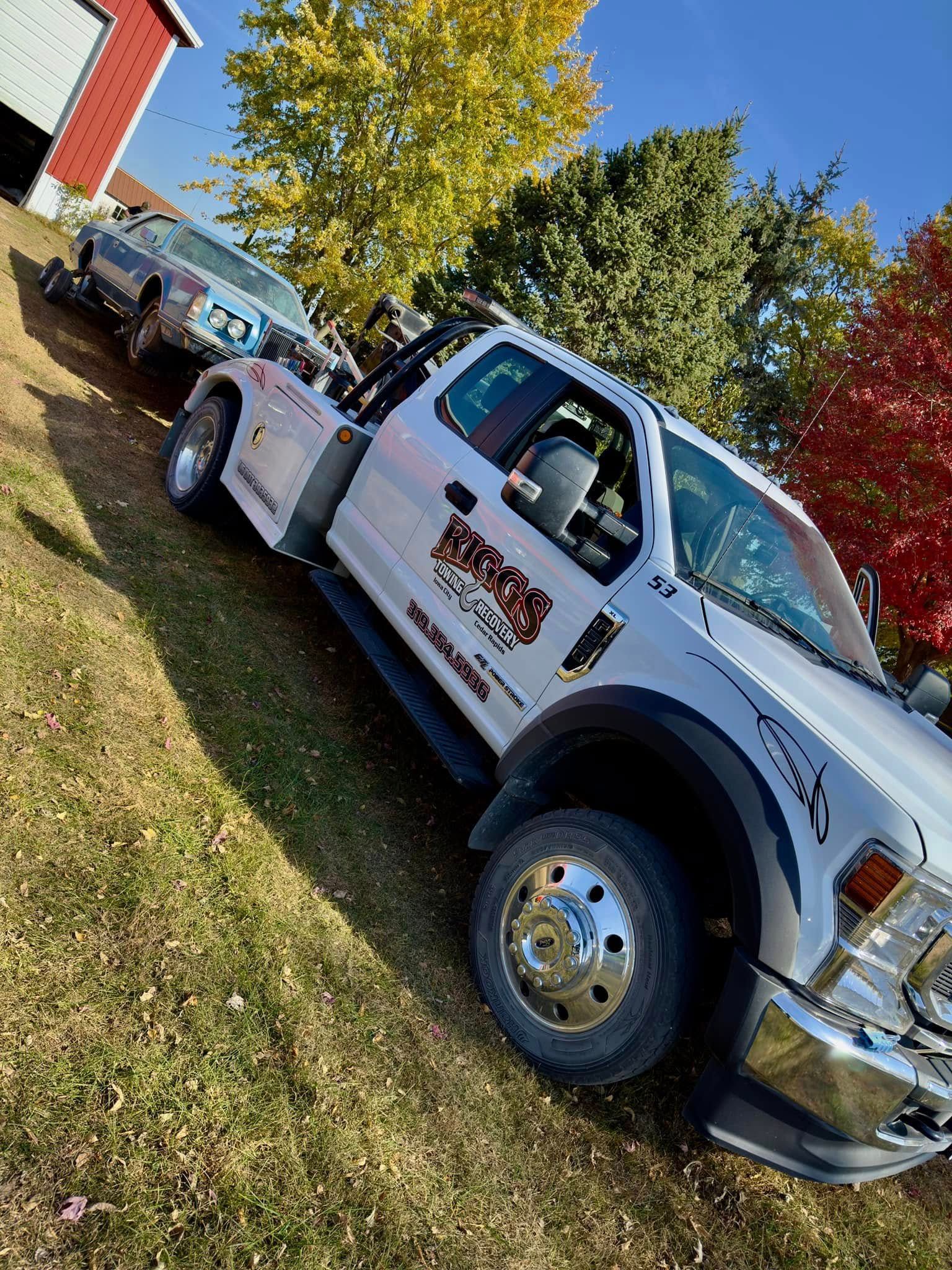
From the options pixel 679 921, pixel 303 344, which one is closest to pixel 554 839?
pixel 679 921

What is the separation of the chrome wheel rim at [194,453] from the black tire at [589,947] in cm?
400

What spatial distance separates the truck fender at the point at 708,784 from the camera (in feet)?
8.32

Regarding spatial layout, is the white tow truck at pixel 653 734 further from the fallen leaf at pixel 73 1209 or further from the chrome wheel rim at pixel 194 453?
the fallen leaf at pixel 73 1209

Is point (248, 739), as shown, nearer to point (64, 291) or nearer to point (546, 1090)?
point (546, 1090)

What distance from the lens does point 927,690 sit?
180 inches

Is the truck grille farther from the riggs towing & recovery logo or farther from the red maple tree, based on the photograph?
the riggs towing & recovery logo

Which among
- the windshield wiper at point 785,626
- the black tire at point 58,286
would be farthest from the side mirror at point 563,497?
the black tire at point 58,286

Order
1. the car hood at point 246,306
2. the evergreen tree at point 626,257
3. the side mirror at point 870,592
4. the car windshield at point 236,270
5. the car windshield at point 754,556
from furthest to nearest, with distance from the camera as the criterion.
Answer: the evergreen tree at point 626,257 → the car windshield at point 236,270 → the car hood at point 246,306 → the side mirror at point 870,592 → the car windshield at point 754,556

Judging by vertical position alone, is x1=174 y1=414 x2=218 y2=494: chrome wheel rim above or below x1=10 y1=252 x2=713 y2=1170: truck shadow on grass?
above

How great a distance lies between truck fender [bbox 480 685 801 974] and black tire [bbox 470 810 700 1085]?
22 centimetres

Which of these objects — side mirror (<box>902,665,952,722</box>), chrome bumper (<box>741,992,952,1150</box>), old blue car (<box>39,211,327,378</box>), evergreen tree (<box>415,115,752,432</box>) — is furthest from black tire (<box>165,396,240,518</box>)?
evergreen tree (<box>415,115,752,432</box>)

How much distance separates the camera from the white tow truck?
247 cm

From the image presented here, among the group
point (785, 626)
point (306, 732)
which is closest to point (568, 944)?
point (785, 626)

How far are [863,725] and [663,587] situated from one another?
0.80 meters
